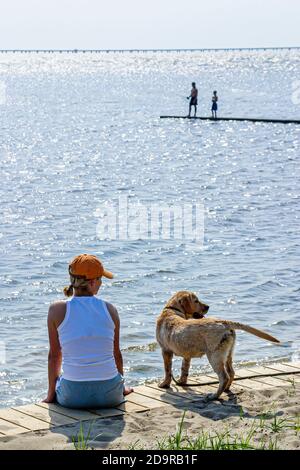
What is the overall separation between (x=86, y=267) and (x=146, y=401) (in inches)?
47.3

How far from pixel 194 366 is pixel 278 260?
713cm

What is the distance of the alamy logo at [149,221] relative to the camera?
2053 centimetres

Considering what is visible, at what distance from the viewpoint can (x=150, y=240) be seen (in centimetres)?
1995

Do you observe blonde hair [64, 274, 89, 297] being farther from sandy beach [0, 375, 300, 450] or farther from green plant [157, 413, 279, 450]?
green plant [157, 413, 279, 450]

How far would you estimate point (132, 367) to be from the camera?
11.3 m

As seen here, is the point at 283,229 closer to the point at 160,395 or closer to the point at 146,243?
the point at 146,243

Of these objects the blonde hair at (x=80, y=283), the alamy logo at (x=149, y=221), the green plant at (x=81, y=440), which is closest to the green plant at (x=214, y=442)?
the green plant at (x=81, y=440)

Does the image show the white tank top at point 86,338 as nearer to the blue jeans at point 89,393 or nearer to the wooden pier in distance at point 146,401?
the blue jeans at point 89,393

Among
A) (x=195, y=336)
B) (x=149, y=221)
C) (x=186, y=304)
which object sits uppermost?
(x=149, y=221)

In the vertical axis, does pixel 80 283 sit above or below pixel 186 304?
above

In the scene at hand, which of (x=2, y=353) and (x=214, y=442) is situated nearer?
(x=214, y=442)

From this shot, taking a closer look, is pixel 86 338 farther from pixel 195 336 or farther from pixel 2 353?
pixel 2 353

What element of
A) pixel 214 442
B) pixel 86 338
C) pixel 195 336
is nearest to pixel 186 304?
pixel 195 336

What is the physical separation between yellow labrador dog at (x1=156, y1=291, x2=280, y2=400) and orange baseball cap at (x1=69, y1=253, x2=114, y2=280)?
0.99 metres
